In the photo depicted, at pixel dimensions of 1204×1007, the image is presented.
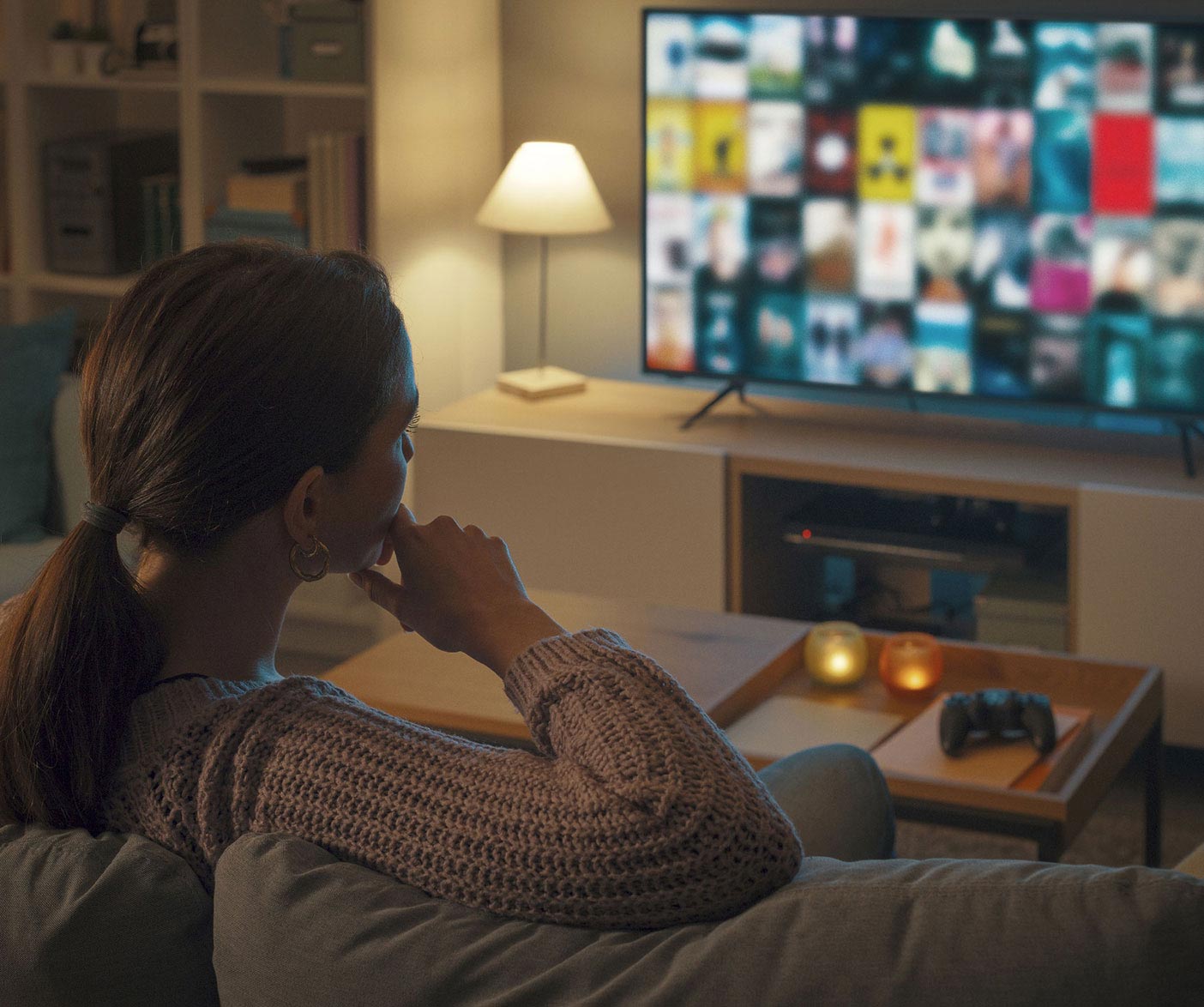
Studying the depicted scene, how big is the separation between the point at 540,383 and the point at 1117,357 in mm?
1271

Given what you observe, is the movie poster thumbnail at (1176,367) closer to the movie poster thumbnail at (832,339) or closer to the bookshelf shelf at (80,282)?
the movie poster thumbnail at (832,339)

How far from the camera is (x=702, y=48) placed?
11.5 feet

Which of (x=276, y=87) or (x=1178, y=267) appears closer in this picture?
(x=1178, y=267)

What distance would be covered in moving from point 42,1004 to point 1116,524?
252 centimetres

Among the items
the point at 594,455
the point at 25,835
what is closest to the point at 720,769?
the point at 25,835

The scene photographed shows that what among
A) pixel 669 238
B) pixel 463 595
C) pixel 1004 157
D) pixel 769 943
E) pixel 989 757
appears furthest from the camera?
pixel 669 238

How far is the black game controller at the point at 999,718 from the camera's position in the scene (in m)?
2.17

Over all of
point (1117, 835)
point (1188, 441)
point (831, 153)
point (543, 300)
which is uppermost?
point (831, 153)

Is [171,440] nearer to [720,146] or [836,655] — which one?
[836,655]

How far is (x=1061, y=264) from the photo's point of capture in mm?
3326

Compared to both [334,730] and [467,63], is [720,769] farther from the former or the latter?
[467,63]

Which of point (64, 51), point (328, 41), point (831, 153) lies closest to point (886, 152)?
point (831, 153)

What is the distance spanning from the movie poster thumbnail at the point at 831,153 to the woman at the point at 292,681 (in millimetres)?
2493

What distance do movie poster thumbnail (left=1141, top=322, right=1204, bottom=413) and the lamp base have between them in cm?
126
